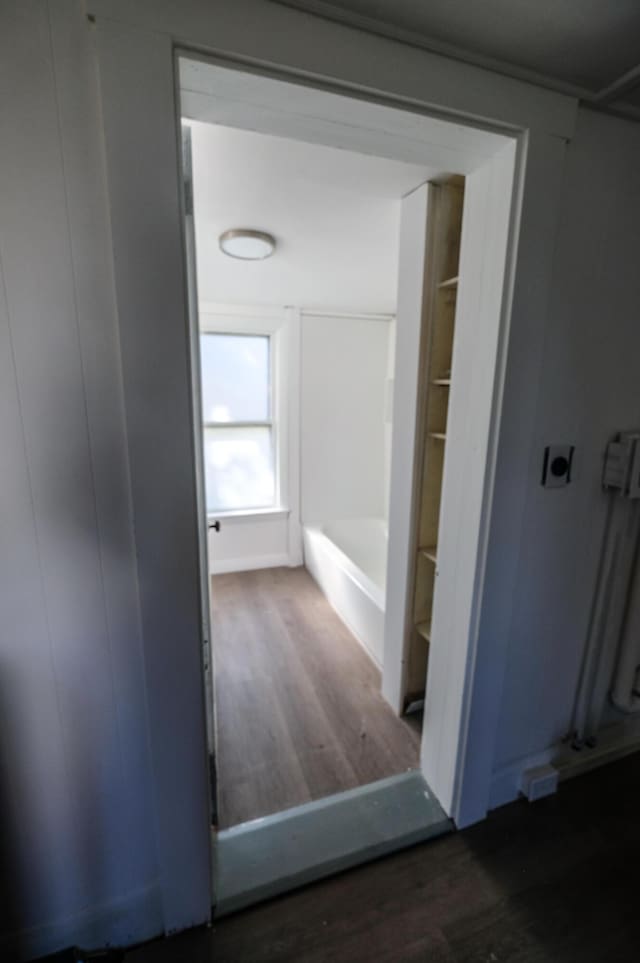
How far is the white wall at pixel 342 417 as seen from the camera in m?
3.31

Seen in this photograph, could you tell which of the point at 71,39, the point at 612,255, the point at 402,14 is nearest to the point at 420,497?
the point at 612,255

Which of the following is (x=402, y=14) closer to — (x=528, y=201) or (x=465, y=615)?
(x=528, y=201)

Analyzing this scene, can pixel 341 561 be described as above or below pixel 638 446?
below

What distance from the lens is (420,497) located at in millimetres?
1661

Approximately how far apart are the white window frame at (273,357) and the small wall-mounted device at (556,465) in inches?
94.3

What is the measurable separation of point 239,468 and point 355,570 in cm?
145

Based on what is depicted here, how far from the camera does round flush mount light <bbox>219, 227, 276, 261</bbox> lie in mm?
1686

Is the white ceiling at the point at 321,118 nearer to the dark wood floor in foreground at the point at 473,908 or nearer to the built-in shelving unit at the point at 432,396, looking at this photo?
the built-in shelving unit at the point at 432,396

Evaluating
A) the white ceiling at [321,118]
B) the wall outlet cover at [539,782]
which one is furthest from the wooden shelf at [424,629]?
the white ceiling at [321,118]

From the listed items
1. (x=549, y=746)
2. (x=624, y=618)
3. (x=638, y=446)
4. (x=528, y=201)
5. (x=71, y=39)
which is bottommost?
(x=549, y=746)

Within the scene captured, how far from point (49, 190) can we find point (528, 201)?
3.39ft

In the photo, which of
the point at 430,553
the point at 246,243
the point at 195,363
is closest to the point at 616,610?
the point at 430,553

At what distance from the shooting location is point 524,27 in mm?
781

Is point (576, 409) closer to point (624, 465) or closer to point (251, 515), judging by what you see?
point (624, 465)
